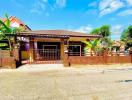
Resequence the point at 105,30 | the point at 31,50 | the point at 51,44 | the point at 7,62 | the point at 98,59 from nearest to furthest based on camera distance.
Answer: the point at 7,62 → the point at 98,59 → the point at 31,50 → the point at 51,44 → the point at 105,30

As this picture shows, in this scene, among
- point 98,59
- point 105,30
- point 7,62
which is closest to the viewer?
point 7,62

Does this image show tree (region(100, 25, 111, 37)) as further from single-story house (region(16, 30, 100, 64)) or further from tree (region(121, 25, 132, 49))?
single-story house (region(16, 30, 100, 64))

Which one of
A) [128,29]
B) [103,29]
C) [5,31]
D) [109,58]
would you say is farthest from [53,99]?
[103,29]

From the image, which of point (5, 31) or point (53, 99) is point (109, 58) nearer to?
point (5, 31)

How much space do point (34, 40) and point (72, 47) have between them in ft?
17.9

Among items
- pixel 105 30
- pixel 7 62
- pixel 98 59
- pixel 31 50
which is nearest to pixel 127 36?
pixel 105 30

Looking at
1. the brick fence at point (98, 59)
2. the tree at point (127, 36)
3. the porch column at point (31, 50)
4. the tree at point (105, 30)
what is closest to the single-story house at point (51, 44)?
the porch column at point (31, 50)

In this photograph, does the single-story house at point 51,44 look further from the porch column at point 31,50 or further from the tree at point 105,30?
the tree at point 105,30

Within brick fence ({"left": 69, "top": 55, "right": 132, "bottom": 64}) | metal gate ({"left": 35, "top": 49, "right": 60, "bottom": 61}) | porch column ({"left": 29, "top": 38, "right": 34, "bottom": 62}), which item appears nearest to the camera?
brick fence ({"left": 69, "top": 55, "right": 132, "bottom": 64})

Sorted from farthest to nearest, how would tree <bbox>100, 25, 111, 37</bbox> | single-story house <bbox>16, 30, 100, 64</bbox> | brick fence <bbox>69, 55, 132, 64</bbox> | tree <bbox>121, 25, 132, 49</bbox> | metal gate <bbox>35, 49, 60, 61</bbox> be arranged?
tree <bbox>100, 25, 111, 37</bbox>, tree <bbox>121, 25, 132, 49</bbox>, metal gate <bbox>35, 49, 60, 61</bbox>, single-story house <bbox>16, 30, 100, 64</bbox>, brick fence <bbox>69, 55, 132, 64</bbox>

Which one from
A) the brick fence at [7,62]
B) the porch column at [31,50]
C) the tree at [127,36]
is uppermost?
the tree at [127,36]

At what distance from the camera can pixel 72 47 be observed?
1077 inches

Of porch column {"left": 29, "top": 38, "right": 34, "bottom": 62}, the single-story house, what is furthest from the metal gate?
porch column {"left": 29, "top": 38, "right": 34, "bottom": 62}

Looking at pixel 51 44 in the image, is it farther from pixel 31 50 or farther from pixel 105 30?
pixel 105 30
